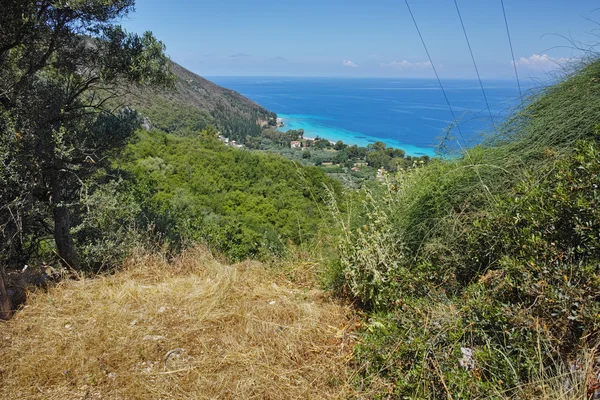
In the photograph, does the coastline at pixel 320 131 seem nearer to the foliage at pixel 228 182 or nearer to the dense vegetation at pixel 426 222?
the foliage at pixel 228 182

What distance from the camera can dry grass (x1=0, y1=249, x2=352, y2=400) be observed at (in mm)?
2184

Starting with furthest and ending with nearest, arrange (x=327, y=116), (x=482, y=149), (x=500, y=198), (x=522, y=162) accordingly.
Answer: (x=327, y=116) < (x=482, y=149) < (x=522, y=162) < (x=500, y=198)

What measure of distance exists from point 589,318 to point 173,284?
3302mm

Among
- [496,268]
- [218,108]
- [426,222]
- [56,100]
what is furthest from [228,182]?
[218,108]

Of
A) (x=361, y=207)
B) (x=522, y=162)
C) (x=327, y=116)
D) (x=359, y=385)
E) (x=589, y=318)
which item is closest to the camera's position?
(x=589, y=318)

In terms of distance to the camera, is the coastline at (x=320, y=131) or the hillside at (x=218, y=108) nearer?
the coastline at (x=320, y=131)

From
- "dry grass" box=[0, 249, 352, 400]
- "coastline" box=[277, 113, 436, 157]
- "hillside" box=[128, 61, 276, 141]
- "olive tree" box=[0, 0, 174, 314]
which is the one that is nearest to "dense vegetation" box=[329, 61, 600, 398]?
"dry grass" box=[0, 249, 352, 400]

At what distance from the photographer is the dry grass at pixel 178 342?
7.16ft

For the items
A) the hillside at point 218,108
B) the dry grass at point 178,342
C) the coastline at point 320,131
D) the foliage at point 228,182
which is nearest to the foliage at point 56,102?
the dry grass at point 178,342

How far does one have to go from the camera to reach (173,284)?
3.48 m

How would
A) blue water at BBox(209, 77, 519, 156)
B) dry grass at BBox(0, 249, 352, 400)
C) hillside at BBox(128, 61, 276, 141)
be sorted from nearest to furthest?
1. dry grass at BBox(0, 249, 352, 400)
2. blue water at BBox(209, 77, 519, 156)
3. hillside at BBox(128, 61, 276, 141)

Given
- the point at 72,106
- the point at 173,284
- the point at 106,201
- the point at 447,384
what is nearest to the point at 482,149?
the point at 447,384

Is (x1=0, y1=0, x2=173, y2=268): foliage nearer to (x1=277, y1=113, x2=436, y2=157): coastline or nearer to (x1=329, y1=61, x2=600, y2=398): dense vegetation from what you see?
(x1=329, y1=61, x2=600, y2=398): dense vegetation

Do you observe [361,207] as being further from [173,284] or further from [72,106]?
[72,106]
